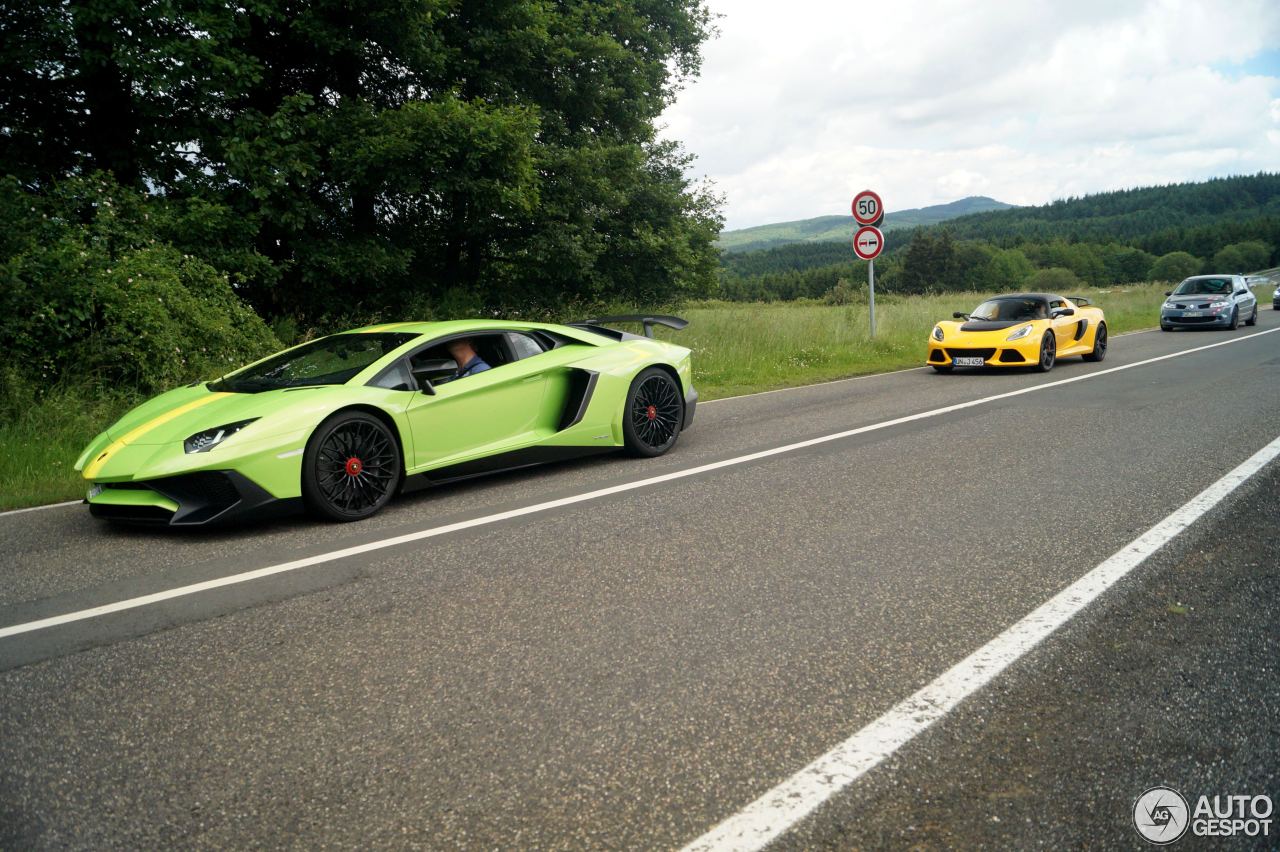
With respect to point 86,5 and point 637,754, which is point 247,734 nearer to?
point 637,754

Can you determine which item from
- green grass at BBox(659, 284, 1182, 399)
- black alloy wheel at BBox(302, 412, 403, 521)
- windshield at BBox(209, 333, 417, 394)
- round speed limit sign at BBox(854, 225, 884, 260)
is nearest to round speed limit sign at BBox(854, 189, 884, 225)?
round speed limit sign at BBox(854, 225, 884, 260)

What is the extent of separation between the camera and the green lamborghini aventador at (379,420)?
5.15 meters

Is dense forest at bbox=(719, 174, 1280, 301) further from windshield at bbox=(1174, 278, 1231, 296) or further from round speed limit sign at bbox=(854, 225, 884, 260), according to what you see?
round speed limit sign at bbox=(854, 225, 884, 260)

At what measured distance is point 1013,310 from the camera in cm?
1467

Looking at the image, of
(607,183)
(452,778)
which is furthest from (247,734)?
(607,183)

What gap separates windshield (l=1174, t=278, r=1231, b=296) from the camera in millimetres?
23078

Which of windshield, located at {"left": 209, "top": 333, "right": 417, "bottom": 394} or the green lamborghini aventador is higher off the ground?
windshield, located at {"left": 209, "top": 333, "right": 417, "bottom": 394}

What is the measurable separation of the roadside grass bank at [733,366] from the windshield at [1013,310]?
162cm

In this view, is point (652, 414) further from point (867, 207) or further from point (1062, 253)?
point (1062, 253)

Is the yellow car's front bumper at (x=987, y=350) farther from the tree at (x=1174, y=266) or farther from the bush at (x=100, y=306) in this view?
the tree at (x=1174, y=266)

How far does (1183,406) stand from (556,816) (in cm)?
930

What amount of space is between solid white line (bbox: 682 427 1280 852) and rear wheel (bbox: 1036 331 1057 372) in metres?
10.2

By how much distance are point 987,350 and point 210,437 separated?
11.6m

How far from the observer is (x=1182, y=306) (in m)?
22.8
